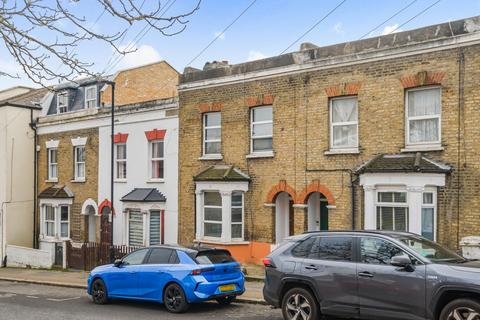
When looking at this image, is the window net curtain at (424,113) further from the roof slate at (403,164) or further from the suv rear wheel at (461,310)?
the suv rear wheel at (461,310)

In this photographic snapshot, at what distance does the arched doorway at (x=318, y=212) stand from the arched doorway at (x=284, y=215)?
0.94 m

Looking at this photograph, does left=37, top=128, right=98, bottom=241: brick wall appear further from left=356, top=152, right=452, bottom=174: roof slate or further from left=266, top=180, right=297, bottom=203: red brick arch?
left=356, top=152, right=452, bottom=174: roof slate

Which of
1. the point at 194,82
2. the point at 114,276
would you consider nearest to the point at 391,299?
the point at 114,276

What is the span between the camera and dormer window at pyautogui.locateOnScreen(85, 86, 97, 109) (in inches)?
1090

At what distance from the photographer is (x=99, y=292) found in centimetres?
1438

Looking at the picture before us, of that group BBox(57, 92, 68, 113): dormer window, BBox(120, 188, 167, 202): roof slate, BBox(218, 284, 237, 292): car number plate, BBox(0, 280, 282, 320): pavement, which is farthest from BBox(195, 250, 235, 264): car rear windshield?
BBox(57, 92, 68, 113): dormer window

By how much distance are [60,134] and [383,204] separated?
1748cm

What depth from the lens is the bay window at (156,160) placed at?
2309 cm

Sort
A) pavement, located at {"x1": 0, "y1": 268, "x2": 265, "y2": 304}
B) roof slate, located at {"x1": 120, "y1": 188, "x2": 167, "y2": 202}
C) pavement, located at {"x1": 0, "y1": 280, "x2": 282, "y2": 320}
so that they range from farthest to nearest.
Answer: roof slate, located at {"x1": 120, "y1": 188, "x2": 167, "y2": 202}
pavement, located at {"x1": 0, "y1": 268, "x2": 265, "y2": 304}
pavement, located at {"x1": 0, "y1": 280, "x2": 282, "y2": 320}

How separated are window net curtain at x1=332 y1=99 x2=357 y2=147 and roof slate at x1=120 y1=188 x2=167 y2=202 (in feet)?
26.1

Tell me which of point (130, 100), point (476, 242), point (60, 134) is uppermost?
point (130, 100)

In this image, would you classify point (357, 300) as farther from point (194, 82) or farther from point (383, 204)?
point (194, 82)

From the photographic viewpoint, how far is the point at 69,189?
2714 centimetres

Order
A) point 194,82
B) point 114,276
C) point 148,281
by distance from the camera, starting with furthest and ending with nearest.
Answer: point 194,82 < point 114,276 < point 148,281
